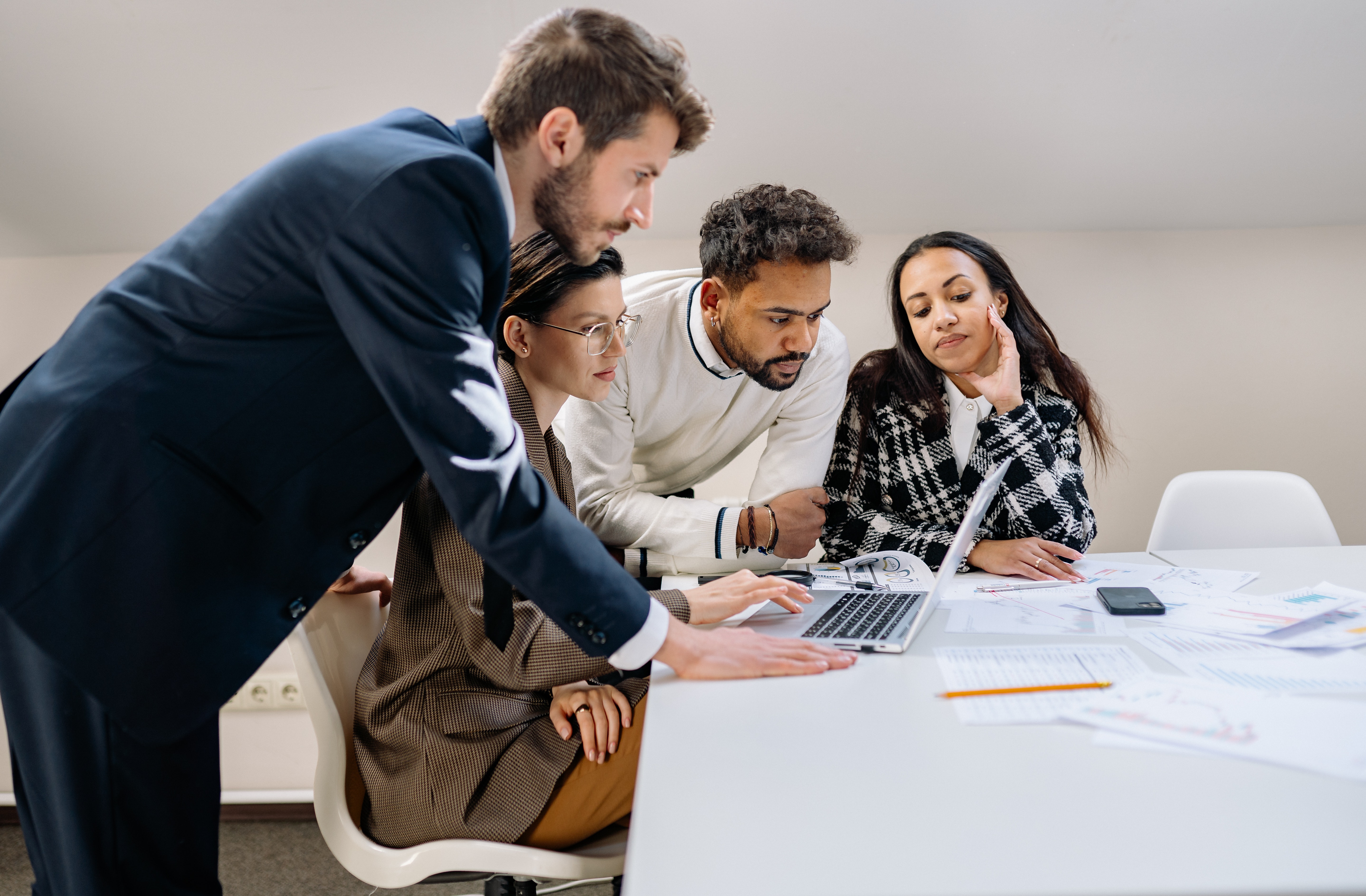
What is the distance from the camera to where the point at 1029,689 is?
0.95 metres

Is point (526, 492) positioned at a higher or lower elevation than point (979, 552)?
higher

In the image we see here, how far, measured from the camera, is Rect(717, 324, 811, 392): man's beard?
1.88m

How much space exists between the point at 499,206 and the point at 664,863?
633 millimetres

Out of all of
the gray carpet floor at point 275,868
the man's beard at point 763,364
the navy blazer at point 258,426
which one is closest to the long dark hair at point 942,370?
the man's beard at point 763,364

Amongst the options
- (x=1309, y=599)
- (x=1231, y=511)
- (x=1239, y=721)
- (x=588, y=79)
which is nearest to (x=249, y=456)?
(x=588, y=79)

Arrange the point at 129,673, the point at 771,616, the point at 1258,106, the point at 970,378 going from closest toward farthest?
1. the point at 129,673
2. the point at 771,616
3. the point at 970,378
4. the point at 1258,106

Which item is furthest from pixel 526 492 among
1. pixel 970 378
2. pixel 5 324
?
pixel 5 324

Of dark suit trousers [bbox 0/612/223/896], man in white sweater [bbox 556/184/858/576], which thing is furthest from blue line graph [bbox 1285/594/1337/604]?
dark suit trousers [bbox 0/612/223/896]

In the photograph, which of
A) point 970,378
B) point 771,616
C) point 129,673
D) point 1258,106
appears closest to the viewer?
point 129,673

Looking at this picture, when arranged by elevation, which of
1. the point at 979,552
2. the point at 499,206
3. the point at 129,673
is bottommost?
the point at 979,552

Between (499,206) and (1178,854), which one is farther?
(499,206)

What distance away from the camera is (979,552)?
178 cm

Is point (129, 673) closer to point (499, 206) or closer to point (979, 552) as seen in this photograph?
point (499, 206)

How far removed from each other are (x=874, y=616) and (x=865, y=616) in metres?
0.01
